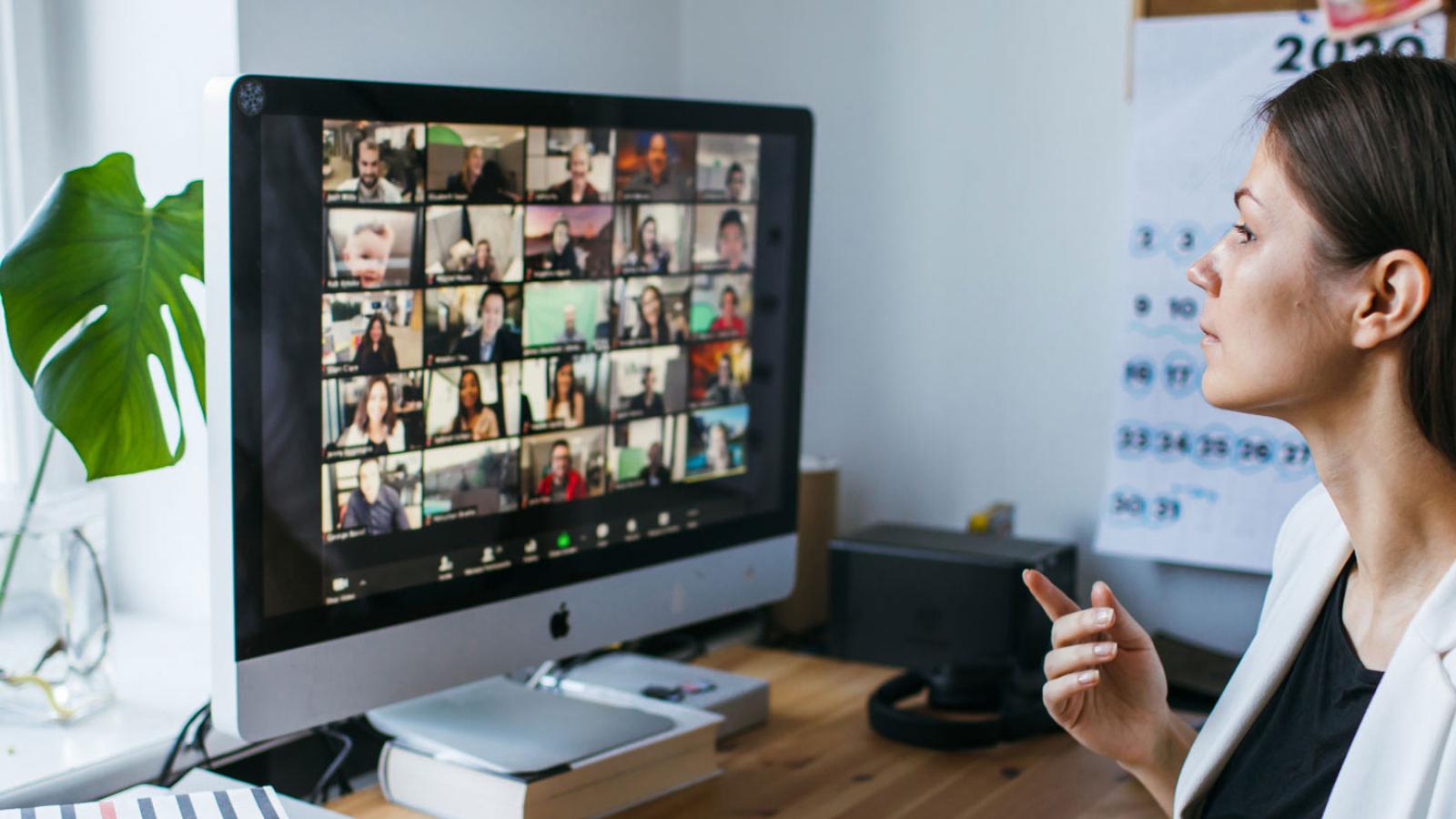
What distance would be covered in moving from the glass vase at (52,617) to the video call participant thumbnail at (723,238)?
0.66 meters

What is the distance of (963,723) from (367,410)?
70cm

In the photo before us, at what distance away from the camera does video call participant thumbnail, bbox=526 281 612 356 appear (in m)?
1.30

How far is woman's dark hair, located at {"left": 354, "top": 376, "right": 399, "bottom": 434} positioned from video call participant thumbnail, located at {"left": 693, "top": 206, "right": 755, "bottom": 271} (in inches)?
15.6

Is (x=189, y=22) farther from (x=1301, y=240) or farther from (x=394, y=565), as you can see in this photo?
(x=1301, y=240)

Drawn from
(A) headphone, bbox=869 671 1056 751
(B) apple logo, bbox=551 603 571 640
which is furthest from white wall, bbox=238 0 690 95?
(A) headphone, bbox=869 671 1056 751

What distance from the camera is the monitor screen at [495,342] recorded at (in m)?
1.10

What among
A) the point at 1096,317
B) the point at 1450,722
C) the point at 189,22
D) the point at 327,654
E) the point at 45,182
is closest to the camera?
the point at 1450,722

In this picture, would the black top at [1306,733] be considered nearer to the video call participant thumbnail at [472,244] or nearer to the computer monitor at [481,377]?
the computer monitor at [481,377]

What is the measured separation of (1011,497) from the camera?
1.93 meters

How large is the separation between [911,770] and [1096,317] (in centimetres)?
70

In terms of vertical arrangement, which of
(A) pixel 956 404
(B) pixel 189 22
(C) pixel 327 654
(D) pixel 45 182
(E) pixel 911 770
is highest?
(B) pixel 189 22

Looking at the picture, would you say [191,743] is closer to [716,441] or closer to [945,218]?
[716,441]

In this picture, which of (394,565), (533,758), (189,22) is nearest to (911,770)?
(533,758)

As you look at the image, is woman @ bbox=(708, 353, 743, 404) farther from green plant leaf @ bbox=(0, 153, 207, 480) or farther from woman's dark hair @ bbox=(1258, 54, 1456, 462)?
woman's dark hair @ bbox=(1258, 54, 1456, 462)
